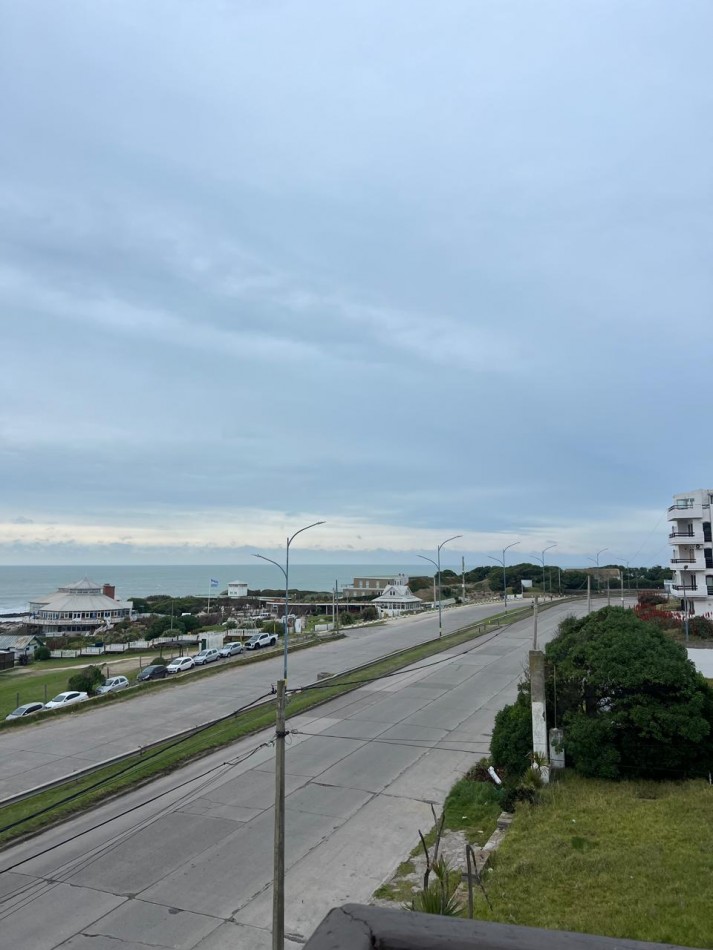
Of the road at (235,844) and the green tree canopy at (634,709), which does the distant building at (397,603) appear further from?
the green tree canopy at (634,709)

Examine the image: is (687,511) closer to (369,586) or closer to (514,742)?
(514,742)

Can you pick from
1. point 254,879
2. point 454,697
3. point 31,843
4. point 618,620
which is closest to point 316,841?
point 254,879

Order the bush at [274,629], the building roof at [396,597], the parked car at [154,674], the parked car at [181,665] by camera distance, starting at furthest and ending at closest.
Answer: the building roof at [396,597] < the bush at [274,629] < the parked car at [181,665] < the parked car at [154,674]

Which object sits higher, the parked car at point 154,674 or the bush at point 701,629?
the bush at point 701,629

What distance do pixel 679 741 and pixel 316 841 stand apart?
34.5 feet

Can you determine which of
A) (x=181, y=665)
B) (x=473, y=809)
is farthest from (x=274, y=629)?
(x=473, y=809)

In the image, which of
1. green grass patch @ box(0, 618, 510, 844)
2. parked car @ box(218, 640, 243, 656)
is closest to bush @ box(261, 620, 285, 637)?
parked car @ box(218, 640, 243, 656)

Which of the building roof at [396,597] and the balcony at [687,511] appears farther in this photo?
the building roof at [396,597]

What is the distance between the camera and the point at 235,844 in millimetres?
16578

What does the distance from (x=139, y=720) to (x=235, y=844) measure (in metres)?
15.5

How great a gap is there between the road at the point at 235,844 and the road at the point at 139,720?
13.9 feet

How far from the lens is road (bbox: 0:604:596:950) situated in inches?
505

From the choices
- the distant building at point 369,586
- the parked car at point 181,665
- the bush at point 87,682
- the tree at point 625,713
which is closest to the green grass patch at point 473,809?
the tree at point 625,713

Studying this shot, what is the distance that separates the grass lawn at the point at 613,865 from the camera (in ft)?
36.3
